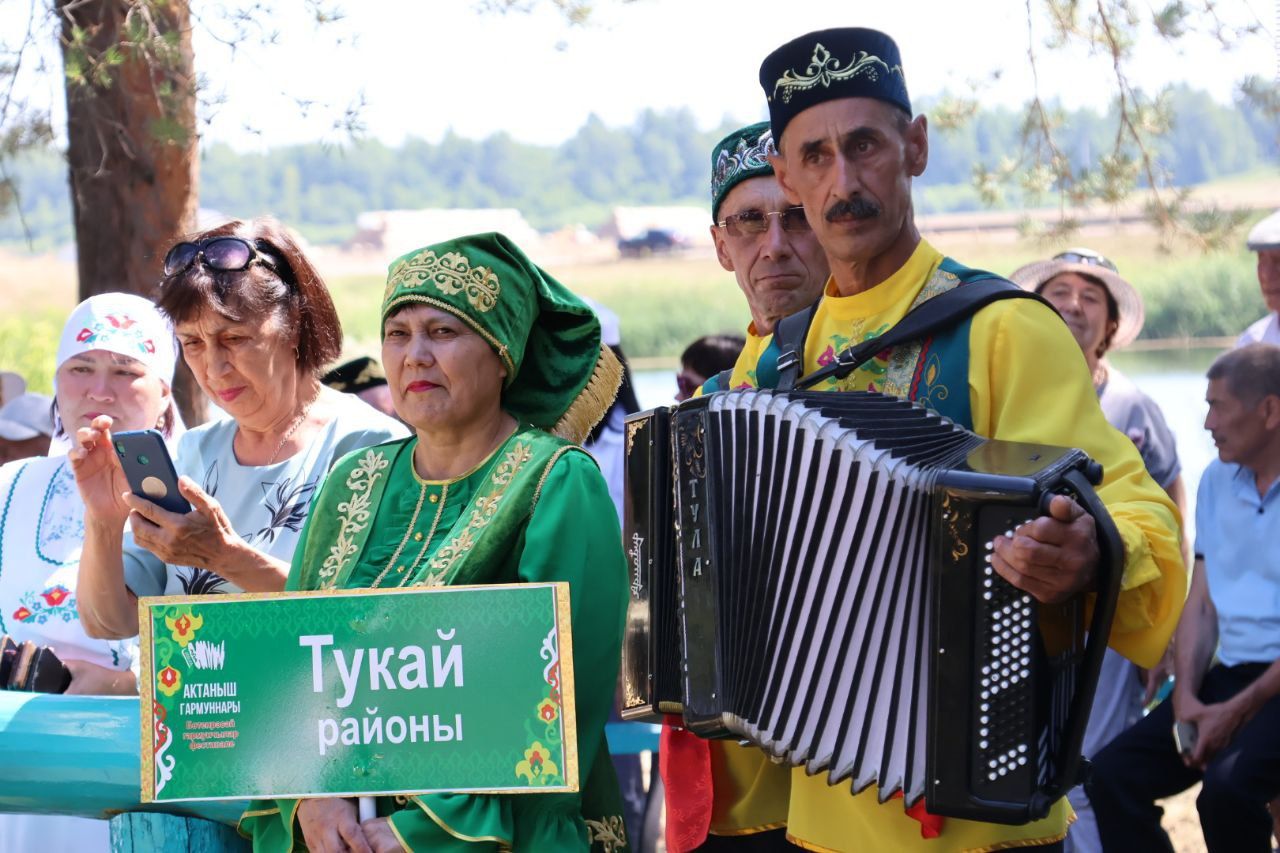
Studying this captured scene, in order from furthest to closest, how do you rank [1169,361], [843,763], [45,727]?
[1169,361] < [45,727] < [843,763]

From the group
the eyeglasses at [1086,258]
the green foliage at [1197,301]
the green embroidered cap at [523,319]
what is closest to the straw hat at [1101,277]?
the eyeglasses at [1086,258]

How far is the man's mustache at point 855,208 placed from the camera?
2938 millimetres

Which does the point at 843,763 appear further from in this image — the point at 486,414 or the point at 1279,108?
the point at 1279,108

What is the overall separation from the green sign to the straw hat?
4.30 meters

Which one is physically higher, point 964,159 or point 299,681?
point 964,159

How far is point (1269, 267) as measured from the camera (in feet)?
21.3

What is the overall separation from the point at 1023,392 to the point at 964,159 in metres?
5.75

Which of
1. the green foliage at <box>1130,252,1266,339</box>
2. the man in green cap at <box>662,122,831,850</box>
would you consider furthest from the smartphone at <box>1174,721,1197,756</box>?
the green foliage at <box>1130,252,1266,339</box>

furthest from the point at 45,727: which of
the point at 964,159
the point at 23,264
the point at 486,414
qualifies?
the point at 23,264

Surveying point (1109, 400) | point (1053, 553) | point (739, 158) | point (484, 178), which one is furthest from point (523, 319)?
point (484, 178)

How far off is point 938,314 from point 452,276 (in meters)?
1.07

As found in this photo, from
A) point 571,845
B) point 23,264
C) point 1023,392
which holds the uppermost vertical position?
point 23,264

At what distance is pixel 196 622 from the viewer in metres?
2.78

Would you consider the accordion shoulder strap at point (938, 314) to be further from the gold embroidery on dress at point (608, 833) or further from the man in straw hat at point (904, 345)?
the gold embroidery on dress at point (608, 833)
